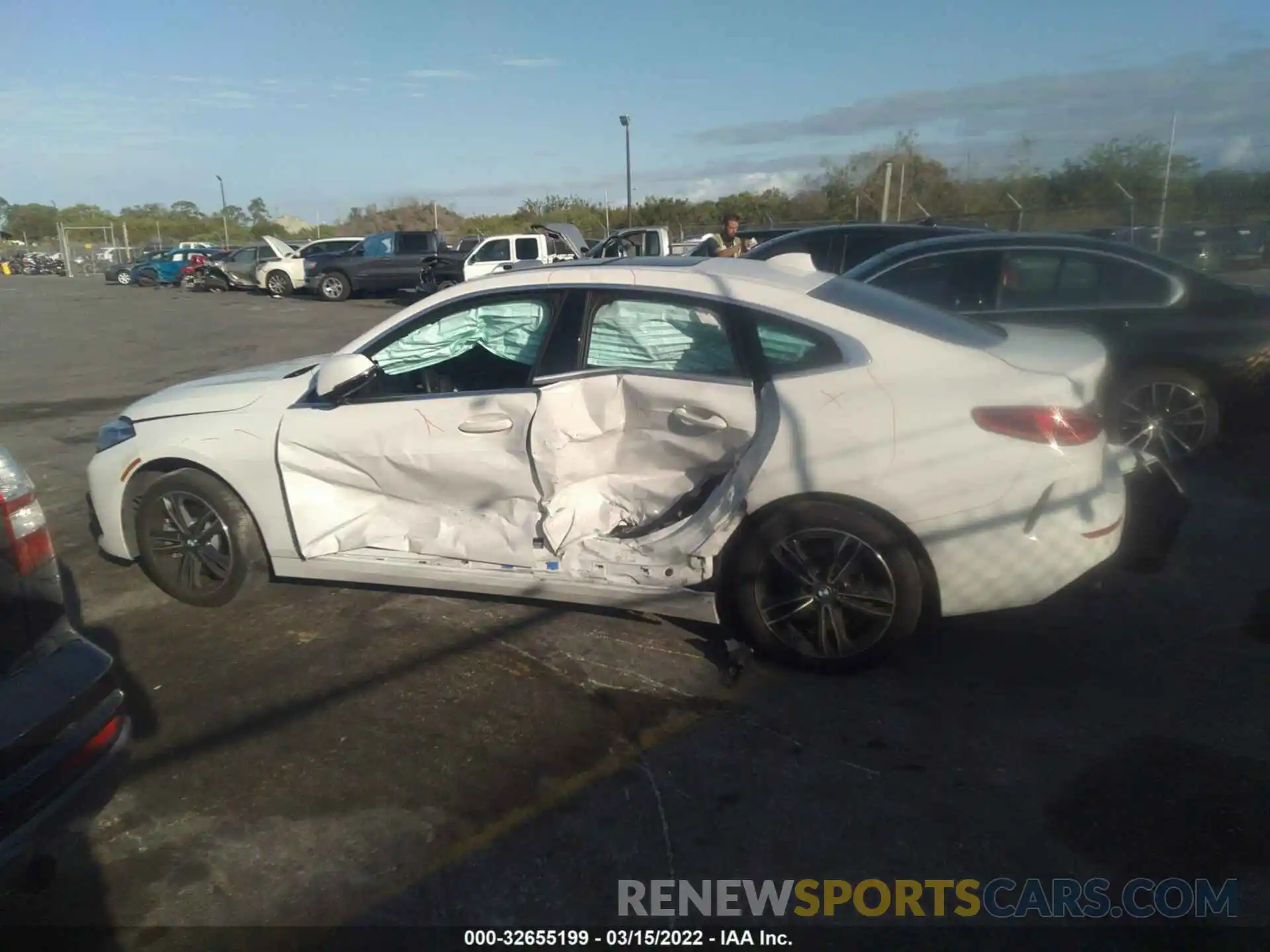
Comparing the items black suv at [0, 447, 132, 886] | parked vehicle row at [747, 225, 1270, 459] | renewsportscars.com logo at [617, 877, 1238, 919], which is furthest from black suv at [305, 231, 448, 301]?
renewsportscars.com logo at [617, 877, 1238, 919]

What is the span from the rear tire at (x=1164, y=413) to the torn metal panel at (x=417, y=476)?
4509 mm

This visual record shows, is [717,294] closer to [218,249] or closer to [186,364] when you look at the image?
[186,364]

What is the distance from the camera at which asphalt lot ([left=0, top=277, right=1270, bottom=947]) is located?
2.79m

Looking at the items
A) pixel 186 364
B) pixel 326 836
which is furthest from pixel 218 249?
pixel 326 836

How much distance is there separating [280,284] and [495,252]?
34.0 feet

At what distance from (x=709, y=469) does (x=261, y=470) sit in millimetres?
2097

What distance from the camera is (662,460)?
4.31 meters

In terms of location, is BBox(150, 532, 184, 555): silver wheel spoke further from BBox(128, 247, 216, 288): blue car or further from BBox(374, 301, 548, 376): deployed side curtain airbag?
BBox(128, 247, 216, 288): blue car

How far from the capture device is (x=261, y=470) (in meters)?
4.38

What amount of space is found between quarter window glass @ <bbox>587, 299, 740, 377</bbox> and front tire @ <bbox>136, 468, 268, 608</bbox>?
6.15 feet

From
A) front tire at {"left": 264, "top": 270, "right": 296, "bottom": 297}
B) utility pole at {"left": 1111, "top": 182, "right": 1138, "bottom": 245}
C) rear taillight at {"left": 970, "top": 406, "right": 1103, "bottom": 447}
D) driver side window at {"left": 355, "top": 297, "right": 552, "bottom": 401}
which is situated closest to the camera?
rear taillight at {"left": 970, "top": 406, "right": 1103, "bottom": 447}

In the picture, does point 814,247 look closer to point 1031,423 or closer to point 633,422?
point 633,422

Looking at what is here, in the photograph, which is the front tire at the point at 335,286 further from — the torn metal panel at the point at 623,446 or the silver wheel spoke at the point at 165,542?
the torn metal panel at the point at 623,446

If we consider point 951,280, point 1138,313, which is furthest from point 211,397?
point 1138,313
